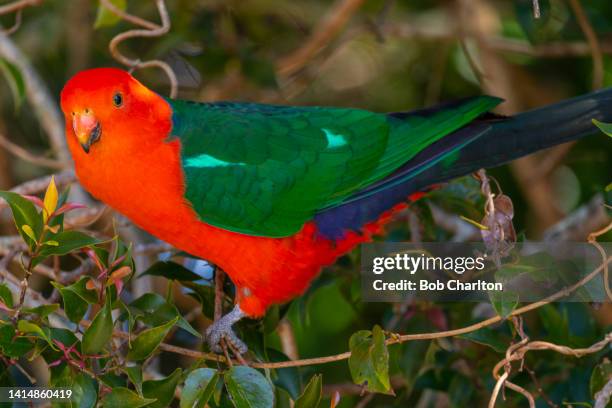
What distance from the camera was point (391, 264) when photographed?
2.53m

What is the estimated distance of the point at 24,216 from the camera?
1950mm

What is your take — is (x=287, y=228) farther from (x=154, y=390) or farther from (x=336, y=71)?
(x=336, y=71)

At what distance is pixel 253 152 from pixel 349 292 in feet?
2.05

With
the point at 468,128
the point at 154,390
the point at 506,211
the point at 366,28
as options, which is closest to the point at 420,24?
the point at 366,28

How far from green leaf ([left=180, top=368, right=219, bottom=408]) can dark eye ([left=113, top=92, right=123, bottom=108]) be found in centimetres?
88

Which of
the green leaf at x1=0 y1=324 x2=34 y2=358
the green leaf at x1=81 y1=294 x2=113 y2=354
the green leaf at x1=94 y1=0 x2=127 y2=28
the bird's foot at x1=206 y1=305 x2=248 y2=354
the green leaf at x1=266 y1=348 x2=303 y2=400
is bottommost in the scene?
the green leaf at x1=266 y1=348 x2=303 y2=400

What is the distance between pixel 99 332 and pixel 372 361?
63 cm

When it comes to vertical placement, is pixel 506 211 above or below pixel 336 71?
above

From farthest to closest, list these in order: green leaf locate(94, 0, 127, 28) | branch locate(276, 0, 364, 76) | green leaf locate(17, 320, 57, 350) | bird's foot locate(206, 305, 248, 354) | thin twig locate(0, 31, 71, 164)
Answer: branch locate(276, 0, 364, 76) → thin twig locate(0, 31, 71, 164) → green leaf locate(94, 0, 127, 28) → bird's foot locate(206, 305, 248, 354) → green leaf locate(17, 320, 57, 350)

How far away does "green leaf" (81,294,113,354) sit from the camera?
73.9 inches

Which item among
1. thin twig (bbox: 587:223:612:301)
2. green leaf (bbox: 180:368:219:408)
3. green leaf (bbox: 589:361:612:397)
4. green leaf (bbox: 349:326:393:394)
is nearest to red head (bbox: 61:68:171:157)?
green leaf (bbox: 180:368:219:408)

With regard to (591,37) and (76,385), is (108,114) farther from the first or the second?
(591,37)

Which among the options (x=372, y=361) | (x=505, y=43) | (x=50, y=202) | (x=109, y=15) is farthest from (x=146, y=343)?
(x=505, y=43)

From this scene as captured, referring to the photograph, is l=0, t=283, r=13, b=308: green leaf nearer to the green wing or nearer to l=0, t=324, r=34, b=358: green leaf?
l=0, t=324, r=34, b=358: green leaf
